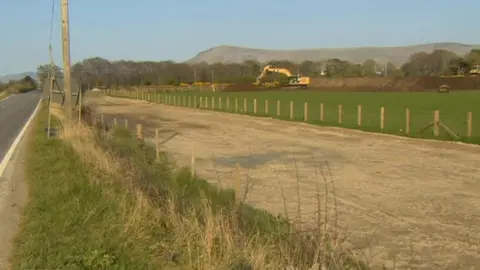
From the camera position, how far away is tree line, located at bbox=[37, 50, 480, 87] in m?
166

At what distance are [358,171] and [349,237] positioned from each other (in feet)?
22.9

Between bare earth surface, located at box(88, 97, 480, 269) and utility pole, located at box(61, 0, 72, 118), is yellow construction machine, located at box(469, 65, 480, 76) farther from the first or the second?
utility pole, located at box(61, 0, 72, 118)

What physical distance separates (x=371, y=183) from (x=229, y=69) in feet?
568

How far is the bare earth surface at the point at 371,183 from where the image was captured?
8.22 meters

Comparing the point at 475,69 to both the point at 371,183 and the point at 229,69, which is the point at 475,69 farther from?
the point at 371,183

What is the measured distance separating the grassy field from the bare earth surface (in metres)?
1.17

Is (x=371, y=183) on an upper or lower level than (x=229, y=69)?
lower

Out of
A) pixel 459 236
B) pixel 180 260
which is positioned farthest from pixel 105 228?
pixel 459 236

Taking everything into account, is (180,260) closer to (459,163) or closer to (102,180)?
(102,180)

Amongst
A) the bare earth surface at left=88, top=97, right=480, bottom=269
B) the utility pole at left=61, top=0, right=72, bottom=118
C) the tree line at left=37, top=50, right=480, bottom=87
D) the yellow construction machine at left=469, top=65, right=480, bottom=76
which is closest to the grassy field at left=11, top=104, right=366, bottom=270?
the bare earth surface at left=88, top=97, right=480, bottom=269

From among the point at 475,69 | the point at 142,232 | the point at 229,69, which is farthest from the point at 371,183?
the point at 229,69

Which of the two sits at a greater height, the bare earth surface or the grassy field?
the grassy field

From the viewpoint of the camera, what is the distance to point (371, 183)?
1339 centimetres

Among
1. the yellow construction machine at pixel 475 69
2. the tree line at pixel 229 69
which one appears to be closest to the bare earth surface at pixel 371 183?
the yellow construction machine at pixel 475 69
